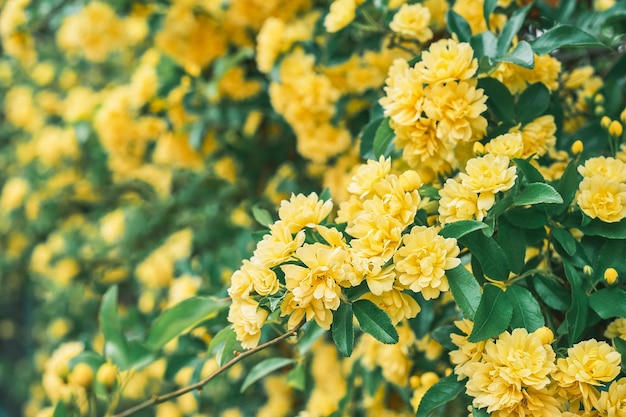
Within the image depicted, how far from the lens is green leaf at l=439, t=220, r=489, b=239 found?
26.5 inches

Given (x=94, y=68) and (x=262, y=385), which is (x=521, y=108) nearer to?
(x=262, y=385)

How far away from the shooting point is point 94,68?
2982 millimetres

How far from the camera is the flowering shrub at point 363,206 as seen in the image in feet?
2.20

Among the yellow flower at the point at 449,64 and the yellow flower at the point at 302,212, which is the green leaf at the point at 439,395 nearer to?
the yellow flower at the point at 302,212

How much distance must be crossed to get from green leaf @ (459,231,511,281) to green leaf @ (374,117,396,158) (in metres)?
0.20

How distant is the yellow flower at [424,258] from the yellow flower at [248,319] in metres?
0.16

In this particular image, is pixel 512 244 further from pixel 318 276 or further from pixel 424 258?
pixel 318 276

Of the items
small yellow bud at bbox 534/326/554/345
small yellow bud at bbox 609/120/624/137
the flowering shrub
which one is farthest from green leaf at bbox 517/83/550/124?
small yellow bud at bbox 534/326/554/345

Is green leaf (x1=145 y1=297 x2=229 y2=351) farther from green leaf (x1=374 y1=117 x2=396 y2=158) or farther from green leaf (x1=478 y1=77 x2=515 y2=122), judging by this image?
green leaf (x1=478 y1=77 x2=515 y2=122)

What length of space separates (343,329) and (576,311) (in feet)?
0.93

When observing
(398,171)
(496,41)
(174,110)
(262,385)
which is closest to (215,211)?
(174,110)

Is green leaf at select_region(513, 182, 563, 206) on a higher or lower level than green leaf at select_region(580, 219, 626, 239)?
higher

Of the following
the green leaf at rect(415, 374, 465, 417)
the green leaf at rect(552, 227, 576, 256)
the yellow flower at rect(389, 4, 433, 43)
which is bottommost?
the green leaf at rect(415, 374, 465, 417)

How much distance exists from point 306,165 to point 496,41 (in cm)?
88
